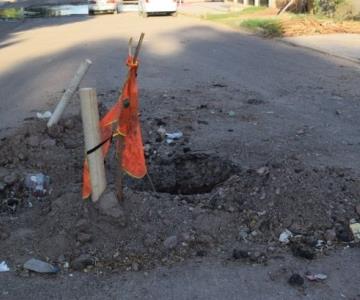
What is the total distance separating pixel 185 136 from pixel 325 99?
123 inches

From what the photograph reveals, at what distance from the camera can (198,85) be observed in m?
10.5

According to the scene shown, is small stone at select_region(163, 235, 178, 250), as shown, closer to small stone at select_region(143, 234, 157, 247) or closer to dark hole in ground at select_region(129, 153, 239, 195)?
small stone at select_region(143, 234, 157, 247)

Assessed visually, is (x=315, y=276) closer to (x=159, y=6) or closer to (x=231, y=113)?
(x=231, y=113)

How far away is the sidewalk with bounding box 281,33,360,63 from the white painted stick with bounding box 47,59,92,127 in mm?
8130

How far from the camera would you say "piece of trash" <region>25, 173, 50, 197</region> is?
5.54 metres

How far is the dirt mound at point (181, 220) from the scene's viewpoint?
14.6 feet

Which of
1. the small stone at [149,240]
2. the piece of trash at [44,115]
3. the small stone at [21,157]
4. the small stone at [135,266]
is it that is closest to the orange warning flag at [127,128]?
the small stone at [149,240]

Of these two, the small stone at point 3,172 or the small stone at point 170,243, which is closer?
the small stone at point 170,243

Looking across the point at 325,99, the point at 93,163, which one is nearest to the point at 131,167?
the point at 93,163

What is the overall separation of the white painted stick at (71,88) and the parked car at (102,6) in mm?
26827

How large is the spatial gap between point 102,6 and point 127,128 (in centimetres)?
2956

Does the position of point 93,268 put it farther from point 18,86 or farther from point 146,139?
point 18,86

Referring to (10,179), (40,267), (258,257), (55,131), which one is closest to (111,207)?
(40,267)

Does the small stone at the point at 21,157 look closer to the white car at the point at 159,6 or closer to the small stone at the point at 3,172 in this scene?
the small stone at the point at 3,172
